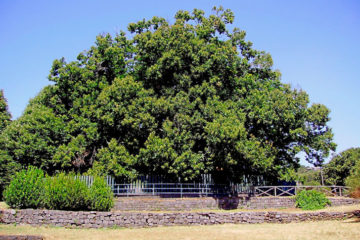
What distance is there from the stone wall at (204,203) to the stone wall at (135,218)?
4647 mm

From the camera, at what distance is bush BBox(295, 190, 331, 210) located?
21.5m

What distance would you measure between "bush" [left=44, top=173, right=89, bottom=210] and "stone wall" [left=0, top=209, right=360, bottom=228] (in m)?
0.88

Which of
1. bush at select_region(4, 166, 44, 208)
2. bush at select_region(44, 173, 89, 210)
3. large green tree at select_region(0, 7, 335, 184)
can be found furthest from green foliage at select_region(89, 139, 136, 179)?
bush at select_region(4, 166, 44, 208)

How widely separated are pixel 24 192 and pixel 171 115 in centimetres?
1148

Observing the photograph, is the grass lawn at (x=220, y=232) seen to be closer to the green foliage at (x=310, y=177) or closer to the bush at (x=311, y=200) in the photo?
the bush at (x=311, y=200)

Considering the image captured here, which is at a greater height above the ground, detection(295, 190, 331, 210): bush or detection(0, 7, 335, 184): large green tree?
detection(0, 7, 335, 184): large green tree

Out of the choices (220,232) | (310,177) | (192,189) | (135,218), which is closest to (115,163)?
(192,189)

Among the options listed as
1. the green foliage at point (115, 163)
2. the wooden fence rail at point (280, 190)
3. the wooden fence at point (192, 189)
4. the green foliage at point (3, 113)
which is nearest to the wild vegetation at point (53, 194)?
the wooden fence at point (192, 189)

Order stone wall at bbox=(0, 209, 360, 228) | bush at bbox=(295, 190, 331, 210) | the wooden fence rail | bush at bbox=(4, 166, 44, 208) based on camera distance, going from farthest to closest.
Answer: the wooden fence rail < bush at bbox=(295, 190, 331, 210) < bush at bbox=(4, 166, 44, 208) < stone wall at bbox=(0, 209, 360, 228)

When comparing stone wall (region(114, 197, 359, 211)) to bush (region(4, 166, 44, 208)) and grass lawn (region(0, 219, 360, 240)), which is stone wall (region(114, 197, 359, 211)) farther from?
grass lawn (region(0, 219, 360, 240))

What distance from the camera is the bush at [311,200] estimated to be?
21.5 metres

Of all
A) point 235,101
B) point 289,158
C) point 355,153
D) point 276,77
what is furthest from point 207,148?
point 355,153

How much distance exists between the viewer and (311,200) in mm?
21969

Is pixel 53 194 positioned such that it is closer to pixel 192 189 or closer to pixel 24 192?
pixel 24 192
